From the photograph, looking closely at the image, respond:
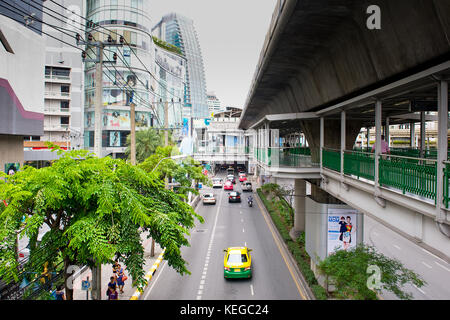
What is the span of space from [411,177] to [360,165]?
122 inches

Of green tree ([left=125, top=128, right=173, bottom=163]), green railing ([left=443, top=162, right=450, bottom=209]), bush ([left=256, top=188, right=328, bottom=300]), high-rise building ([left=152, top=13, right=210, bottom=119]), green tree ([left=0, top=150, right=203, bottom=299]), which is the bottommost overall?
bush ([left=256, top=188, right=328, bottom=300])

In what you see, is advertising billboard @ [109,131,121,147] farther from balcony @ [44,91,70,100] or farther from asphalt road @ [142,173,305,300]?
asphalt road @ [142,173,305,300]

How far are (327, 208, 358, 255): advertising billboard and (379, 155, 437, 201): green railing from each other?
25.4ft

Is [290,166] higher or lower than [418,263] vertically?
higher

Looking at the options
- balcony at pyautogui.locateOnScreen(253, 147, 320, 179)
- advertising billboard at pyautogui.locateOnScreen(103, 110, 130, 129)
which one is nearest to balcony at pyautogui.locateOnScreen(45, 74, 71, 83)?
advertising billboard at pyautogui.locateOnScreen(103, 110, 130, 129)

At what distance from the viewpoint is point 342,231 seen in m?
14.9

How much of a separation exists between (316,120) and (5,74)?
58.9 feet

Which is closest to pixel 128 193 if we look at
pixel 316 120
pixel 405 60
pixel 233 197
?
pixel 405 60

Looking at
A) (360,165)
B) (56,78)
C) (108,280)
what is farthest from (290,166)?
(56,78)

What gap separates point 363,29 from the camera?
741 cm

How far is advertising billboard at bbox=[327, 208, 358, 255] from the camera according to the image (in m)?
14.9

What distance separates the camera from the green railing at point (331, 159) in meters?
12.1

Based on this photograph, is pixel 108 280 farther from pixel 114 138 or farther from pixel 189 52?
pixel 189 52
